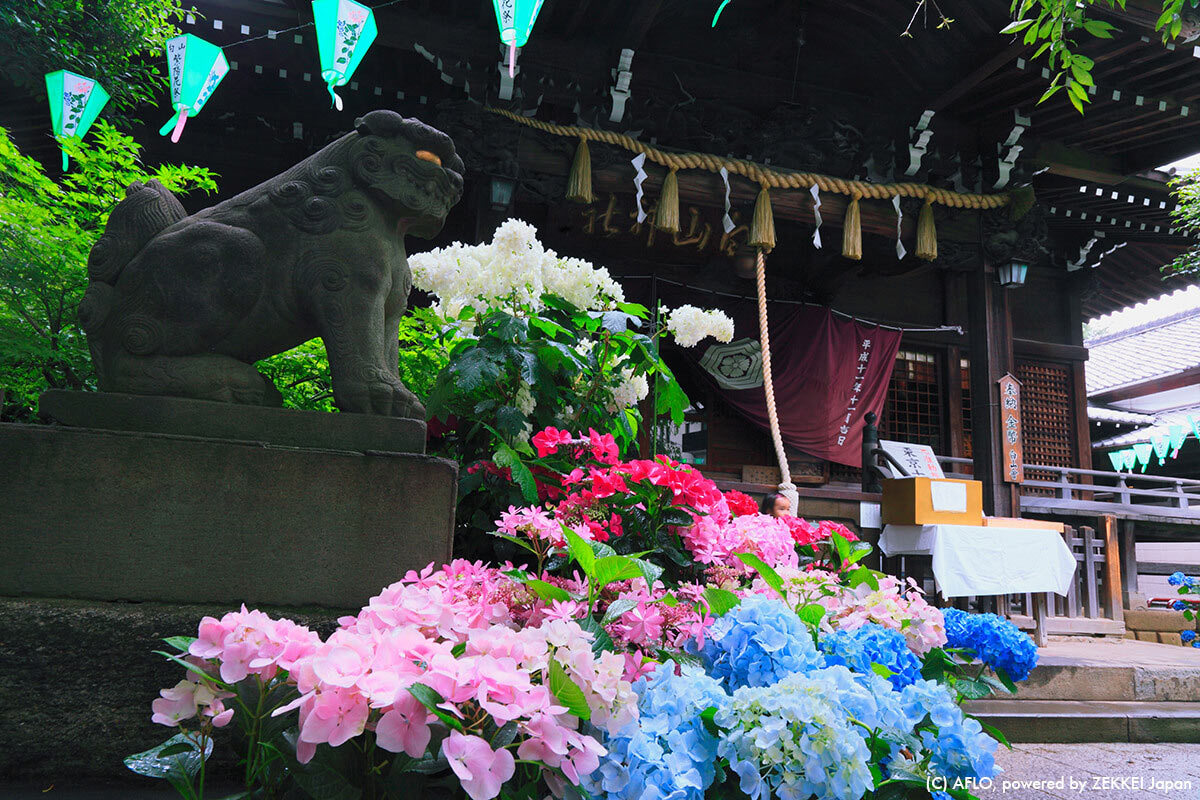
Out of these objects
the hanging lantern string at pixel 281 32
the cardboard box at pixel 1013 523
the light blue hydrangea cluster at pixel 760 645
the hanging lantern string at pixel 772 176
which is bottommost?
the light blue hydrangea cluster at pixel 760 645

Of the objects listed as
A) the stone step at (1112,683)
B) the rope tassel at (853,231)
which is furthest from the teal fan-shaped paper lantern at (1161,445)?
the stone step at (1112,683)

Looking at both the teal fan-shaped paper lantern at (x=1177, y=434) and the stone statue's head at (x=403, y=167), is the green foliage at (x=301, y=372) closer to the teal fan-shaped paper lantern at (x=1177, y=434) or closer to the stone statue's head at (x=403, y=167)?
the stone statue's head at (x=403, y=167)

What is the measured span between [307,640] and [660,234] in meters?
8.45

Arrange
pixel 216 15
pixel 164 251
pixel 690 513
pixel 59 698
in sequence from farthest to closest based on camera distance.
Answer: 1. pixel 216 15
2. pixel 690 513
3. pixel 164 251
4. pixel 59 698

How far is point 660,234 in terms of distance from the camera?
29.9ft

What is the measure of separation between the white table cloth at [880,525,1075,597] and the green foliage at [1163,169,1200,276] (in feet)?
15.7

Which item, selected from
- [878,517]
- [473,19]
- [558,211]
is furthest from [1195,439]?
[473,19]

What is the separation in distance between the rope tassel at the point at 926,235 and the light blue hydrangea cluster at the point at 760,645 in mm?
7428

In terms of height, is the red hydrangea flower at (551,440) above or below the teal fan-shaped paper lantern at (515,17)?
below

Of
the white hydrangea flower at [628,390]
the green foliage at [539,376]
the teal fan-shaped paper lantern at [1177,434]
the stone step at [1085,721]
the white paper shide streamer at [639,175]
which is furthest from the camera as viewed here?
the teal fan-shaped paper lantern at [1177,434]

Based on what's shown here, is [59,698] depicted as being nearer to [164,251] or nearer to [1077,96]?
[164,251]

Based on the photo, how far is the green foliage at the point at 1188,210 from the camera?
338 inches

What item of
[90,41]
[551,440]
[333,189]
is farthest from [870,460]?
[90,41]

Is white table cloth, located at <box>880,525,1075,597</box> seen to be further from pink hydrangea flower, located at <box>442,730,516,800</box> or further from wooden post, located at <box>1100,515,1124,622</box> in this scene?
pink hydrangea flower, located at <box>442,730,516,800</box>
